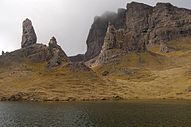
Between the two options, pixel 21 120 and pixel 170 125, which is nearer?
pixel 170 125

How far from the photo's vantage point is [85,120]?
107312 millimetres

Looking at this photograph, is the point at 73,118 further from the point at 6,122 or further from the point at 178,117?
the point at 178,117

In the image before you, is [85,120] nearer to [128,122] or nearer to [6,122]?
[128,122]

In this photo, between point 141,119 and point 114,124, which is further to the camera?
point 141,119

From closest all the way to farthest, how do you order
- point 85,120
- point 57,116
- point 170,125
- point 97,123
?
1. point 170,125
2. point 97,123
3. point 85,120
4. point 57,116

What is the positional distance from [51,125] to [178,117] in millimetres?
39753

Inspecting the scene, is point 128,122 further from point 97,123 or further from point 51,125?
point 51,125

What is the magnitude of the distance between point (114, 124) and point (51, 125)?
1706cm

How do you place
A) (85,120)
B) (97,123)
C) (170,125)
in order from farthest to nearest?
(85,120) < (97,123) < (170,125)

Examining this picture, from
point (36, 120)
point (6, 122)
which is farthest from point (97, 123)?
point (6, 122)

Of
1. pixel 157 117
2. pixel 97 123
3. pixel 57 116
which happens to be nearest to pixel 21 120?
pixel 57 116

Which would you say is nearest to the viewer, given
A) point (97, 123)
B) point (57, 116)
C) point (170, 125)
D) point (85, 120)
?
point (170, 125)

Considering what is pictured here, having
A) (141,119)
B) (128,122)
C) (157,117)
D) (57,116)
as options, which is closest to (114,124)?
(128,122)

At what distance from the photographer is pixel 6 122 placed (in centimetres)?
10394
